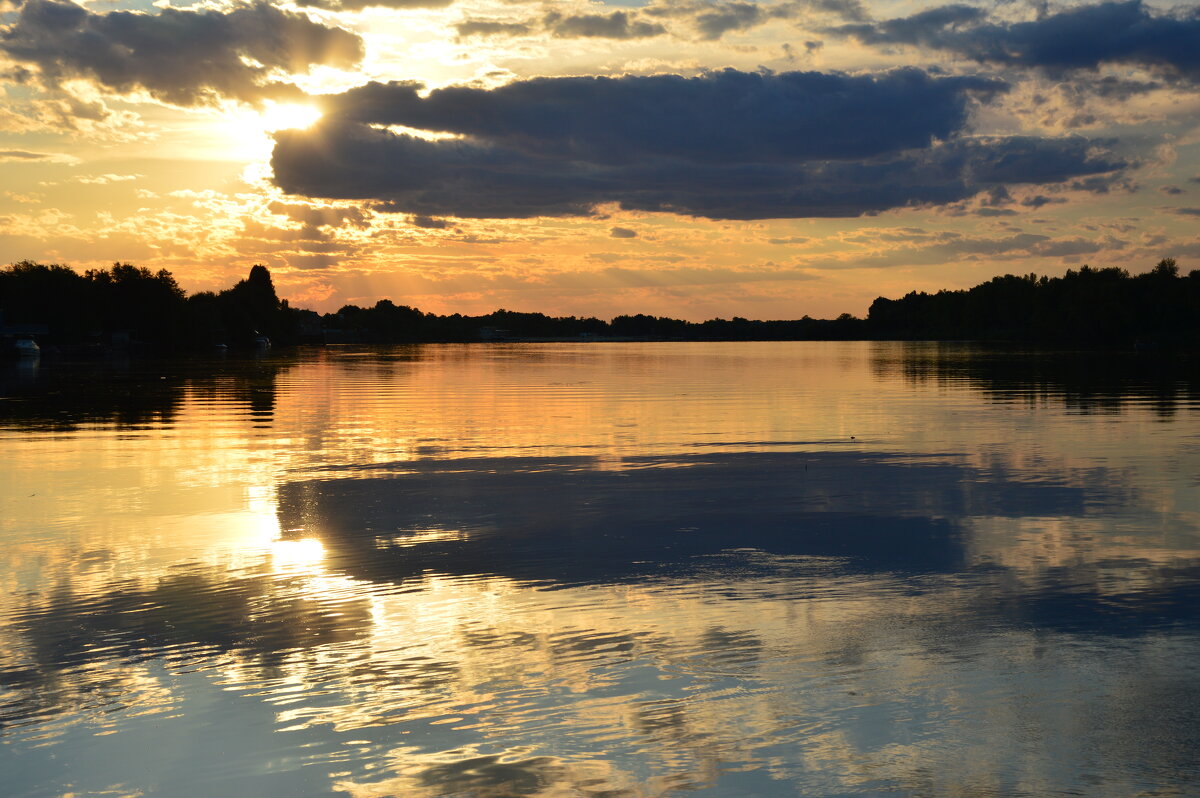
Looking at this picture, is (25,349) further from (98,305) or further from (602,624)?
(602,624)

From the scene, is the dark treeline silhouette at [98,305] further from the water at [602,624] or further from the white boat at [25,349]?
the water at [602,624]

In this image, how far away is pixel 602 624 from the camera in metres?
11.4

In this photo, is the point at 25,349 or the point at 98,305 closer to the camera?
the point at 25,349

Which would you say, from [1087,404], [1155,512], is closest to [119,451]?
[1155,512]

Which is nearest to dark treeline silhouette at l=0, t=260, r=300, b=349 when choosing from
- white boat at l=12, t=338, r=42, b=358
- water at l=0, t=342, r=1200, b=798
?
white boat at l=12, t=338, r=42, b=358

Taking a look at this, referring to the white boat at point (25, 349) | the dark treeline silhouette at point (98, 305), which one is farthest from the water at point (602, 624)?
the dark treeline silhouette at point (98, 305)

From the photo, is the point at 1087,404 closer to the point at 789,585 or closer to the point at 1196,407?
the point at 1196,407

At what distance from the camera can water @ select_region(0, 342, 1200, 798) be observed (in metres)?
7.82

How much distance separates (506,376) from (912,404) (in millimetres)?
36749

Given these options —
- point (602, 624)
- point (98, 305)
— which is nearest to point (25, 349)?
point (98, 305)

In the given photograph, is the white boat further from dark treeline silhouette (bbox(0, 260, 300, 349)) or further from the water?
the water

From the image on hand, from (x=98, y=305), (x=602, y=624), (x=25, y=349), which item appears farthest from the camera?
(x=98, y=305)

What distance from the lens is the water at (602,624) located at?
7.82 metres

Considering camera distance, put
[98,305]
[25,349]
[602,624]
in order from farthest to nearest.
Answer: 1. [98,305]
2. [25,349]
3. [602,624]
